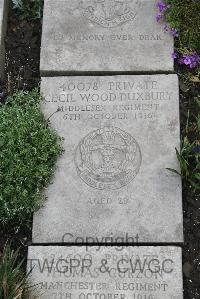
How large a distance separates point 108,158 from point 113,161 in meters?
0.04

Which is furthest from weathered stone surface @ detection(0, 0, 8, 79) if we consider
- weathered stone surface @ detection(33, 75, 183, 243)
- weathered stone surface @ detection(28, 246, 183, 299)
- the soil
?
weathered stone surface @ detection(28, 246, 183, 299)

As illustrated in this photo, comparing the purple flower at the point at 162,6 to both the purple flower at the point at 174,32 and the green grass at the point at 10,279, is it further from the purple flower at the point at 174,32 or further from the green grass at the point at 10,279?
the green grass at the point at 10,279

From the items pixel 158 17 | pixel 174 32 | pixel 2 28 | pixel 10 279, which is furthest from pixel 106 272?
pixel 2 28

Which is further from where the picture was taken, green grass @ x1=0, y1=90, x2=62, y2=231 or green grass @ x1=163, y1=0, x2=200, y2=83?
green grass @ x1=163, y1=0, x2=200, y2=83

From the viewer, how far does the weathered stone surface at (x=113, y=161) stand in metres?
3.95

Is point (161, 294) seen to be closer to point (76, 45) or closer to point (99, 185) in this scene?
point (99, 185)

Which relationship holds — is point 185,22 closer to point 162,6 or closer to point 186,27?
point 186,27

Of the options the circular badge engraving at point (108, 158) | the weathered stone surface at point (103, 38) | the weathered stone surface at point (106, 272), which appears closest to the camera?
the weathered stone surface at point (106, 272)

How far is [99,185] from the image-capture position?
13.3ft

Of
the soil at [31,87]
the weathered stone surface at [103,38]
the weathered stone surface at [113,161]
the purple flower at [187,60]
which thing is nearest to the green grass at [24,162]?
the weathered stone surface at [113,161]

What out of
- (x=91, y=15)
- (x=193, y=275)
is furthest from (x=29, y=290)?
(x=91, y=15)

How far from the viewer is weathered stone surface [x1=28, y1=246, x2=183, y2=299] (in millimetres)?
3730

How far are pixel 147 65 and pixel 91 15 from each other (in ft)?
1.99

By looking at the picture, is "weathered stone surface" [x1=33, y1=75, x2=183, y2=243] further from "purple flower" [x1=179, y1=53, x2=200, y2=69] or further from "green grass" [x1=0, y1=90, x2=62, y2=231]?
"purple flower" [x1=179, y1=53, x2=200, y2=69]
